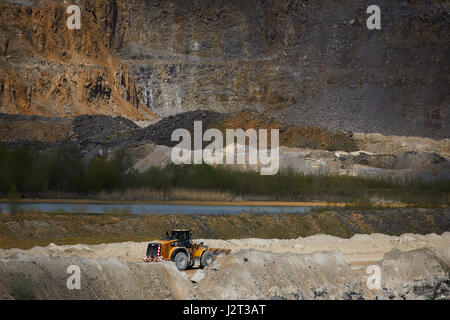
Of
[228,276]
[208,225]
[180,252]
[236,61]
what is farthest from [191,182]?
[236,61]

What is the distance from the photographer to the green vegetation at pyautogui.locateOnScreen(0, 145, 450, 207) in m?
41.1

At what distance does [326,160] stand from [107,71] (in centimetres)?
4051

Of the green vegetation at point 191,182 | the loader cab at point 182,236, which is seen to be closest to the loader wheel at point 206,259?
the loader cab at point 182,236

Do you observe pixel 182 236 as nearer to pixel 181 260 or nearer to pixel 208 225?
pixel 181 260

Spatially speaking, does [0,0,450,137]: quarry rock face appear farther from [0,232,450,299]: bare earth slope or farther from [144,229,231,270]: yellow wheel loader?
[0,232,450,299]: bare earth slope

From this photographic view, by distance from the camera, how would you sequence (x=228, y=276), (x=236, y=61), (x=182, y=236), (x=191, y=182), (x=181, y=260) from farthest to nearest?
(x=236, y=61)
(x=191, y=182)
(x=182, y=236)
(x=181, y=260)
(x=228, y=276)

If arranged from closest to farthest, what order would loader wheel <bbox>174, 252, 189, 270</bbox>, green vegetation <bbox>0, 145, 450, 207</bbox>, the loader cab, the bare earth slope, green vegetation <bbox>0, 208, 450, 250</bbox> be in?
the bare earth slope < loader wheel <bbox>174, 252, 189, 270</bbox> < the loader cab < green vegetation <bbox>0, 208, 450, 250</bbox> < green vegetation <bbox>0, 145, 450, 207</bbox>

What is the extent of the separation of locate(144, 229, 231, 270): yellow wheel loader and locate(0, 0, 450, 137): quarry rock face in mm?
66775

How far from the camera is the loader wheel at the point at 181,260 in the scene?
67.2 ft

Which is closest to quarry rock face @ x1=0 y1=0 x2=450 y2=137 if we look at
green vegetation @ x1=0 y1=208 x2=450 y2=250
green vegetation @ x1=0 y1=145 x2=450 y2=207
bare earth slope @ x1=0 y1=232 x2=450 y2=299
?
green vegetation @ x1=0 y1=145 x2=450 y2=207

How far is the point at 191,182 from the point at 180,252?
2376 centimetres

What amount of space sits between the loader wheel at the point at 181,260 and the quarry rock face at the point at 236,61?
67225mm

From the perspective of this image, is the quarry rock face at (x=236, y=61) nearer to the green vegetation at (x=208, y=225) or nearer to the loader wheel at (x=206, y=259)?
the green vegetation at (x=208, y=225)

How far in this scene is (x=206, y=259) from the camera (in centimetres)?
2114
